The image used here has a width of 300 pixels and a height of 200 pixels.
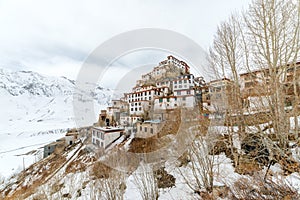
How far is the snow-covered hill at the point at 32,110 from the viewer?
25.3 meters

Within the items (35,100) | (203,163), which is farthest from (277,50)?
(35,100)

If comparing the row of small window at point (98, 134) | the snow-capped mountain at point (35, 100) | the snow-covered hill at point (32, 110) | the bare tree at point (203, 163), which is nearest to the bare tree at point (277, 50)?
the bare tree at point (203, 163)

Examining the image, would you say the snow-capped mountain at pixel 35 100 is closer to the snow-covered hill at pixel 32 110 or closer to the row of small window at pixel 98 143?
the snow-covered hill at pixel 32 110

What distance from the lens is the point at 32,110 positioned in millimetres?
76500

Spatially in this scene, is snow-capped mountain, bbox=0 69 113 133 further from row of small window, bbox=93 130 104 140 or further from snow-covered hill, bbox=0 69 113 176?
row of small window, bbox=93 130 104 140

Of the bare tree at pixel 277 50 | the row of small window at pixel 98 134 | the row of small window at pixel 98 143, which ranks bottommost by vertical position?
the row of small window at pixel 98 143

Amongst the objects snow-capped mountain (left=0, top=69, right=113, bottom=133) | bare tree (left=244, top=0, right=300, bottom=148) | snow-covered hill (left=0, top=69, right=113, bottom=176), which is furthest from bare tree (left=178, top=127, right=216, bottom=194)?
snow-capped mountain (left=0, top=69, right=113, bottom=133)

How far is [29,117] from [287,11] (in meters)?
91.8

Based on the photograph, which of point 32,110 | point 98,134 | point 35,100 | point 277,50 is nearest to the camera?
point 277,50

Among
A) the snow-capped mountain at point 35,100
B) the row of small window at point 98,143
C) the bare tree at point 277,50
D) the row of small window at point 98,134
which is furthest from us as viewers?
the snow-capped mountain at point 35,100

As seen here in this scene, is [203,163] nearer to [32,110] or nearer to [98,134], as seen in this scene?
[98,134]

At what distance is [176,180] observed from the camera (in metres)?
6.09

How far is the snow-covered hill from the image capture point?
25.3 m

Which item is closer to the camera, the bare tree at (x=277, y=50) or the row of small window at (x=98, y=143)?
the bare tree at (x=277, y=50)
